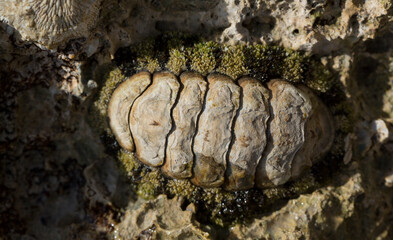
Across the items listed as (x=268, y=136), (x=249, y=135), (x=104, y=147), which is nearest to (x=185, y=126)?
(x=249, y=135)

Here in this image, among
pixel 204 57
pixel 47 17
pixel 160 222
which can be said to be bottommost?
pixel 160 222

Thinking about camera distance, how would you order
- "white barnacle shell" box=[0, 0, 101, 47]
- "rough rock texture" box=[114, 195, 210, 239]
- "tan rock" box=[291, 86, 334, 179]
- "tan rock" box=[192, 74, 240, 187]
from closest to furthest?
"white barnacle shell" box=[0, 0, 101, 47] < "tan rock" box=[192, 74, 240, 187] < "rough rock texture" box=[114, 195, 210, 239] < "tan rock" box=[291, 86, 334, 179]

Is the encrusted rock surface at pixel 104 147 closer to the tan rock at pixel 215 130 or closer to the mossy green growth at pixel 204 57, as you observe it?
the mossy green growth at pixel 204 57

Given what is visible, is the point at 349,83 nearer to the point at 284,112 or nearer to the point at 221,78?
the point at 284,112

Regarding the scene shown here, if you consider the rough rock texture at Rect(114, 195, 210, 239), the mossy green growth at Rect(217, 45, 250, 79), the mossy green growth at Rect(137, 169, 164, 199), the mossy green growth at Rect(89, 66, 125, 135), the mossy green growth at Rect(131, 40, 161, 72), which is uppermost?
A: the mossy green growth at Rect(217, 45, 250, 79)

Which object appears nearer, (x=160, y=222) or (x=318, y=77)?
(x=160, y=222)

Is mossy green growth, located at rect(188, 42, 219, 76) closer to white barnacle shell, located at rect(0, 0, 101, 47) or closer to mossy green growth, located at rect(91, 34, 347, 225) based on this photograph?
mossy green growth, located at rect(91, 34, 347, 225)

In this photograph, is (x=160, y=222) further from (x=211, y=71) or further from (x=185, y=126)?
(x=211, y=71)

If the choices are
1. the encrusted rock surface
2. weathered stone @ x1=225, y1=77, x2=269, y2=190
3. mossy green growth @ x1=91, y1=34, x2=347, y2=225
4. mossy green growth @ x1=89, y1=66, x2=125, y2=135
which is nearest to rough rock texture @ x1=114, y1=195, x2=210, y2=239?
the encrusted rock surface
